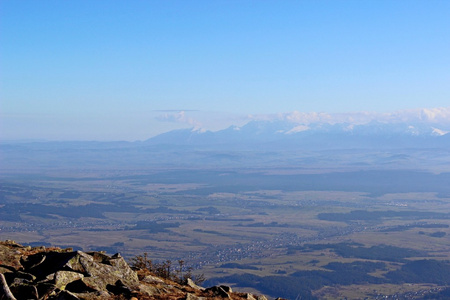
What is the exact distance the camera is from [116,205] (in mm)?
199875

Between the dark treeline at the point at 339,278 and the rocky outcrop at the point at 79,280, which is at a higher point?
the rocky outcrop at the point at 79,280

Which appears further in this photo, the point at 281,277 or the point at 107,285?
the point at 281,277

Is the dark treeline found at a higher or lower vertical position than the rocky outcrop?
Result: lower

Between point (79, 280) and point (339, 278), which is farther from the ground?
A: point (79, 280)

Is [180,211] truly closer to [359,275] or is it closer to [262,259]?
[262,259]

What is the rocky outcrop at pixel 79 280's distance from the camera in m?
10.4

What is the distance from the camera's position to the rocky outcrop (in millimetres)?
10398

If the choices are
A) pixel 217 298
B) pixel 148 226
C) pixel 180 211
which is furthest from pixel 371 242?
pixel 217 298

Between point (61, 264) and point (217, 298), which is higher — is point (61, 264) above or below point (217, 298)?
above

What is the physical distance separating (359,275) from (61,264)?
301 feet

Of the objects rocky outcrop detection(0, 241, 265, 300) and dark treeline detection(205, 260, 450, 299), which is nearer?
rocky outcrop detection(0, 241, 265, 300)

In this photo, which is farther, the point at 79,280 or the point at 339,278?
the point at 339,278

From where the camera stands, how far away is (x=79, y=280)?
11.5 meters

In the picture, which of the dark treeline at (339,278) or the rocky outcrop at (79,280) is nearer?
the rocky outcrop at (79,280)
